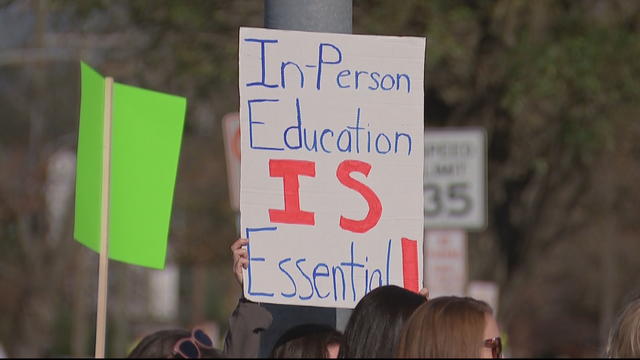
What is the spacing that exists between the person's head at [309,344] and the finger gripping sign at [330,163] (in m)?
0.68

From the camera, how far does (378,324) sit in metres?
4.90

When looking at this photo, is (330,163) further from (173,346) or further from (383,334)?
(173,346)

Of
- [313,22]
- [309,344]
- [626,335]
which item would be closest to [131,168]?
[313,22]

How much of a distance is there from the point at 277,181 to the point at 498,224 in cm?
1266

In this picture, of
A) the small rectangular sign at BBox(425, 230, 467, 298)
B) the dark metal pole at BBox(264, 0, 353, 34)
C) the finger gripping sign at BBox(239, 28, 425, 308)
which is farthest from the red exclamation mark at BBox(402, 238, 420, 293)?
the small rectangular sign at BBox(425, 230, 467, 298)

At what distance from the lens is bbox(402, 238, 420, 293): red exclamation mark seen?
227 inches

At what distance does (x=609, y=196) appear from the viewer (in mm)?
23547

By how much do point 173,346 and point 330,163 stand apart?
1208 millimetres

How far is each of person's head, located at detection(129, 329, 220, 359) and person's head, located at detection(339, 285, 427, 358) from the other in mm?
414

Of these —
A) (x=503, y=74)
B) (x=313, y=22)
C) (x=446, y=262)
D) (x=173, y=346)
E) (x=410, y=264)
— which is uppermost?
(x=503, y=74)

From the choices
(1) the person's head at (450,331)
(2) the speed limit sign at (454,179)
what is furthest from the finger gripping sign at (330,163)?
(2) the speed limit sign at (454,179)

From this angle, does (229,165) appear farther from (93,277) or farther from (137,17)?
(93,277)

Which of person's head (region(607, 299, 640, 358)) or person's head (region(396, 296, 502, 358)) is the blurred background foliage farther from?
person's head (region(396, 296, 502, 358))

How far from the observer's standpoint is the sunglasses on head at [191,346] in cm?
476
